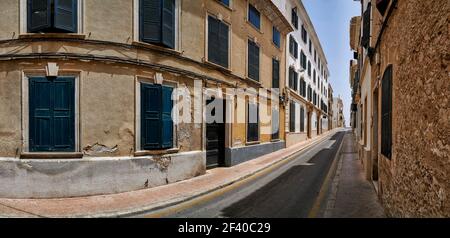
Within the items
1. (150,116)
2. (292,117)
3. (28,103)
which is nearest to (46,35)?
(28,103)

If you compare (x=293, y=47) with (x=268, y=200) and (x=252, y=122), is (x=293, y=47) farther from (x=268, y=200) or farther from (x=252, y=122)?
(x=268, y=200)

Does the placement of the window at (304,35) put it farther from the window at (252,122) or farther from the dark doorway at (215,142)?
the dark doorway at (215,142)

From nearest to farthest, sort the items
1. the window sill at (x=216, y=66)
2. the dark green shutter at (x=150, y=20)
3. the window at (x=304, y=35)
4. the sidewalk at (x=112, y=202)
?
the sidewalk at (x=112, y=202)
the dark green shutter at (x=150, y=20)
the window sill at (x=216, y=66)
the window at (x=304, y=35)

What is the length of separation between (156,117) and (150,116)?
0.22 m

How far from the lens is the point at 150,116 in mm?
8859

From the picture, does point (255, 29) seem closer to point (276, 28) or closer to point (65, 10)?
point (276, 28)

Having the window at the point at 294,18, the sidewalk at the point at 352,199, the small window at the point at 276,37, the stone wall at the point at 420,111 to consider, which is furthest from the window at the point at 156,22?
the window at the point at 294,18

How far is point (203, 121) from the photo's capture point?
11039 mm

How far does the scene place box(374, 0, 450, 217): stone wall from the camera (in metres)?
2.85

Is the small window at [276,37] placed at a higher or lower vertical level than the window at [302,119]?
higher

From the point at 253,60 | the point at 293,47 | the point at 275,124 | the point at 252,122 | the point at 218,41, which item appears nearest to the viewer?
the point at 218,41

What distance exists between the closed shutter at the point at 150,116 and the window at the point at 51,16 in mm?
2711

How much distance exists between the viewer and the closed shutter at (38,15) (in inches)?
299

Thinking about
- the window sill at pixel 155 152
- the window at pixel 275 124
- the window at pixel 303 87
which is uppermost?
the window at pixel 303 87
